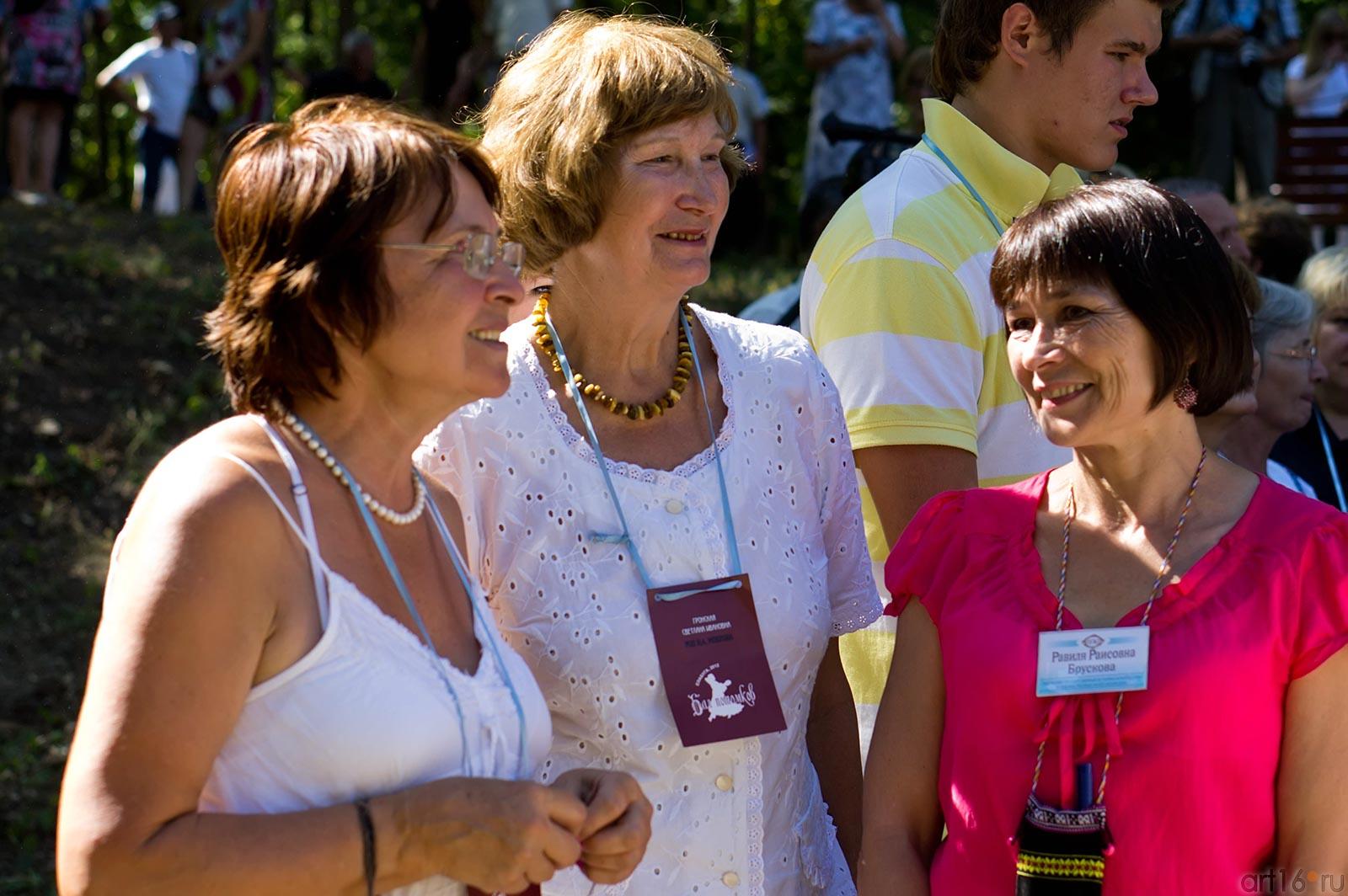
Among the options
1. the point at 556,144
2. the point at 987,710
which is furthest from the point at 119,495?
the point at 987,710

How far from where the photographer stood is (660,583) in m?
2.46

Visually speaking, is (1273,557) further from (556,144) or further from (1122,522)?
(556,144)

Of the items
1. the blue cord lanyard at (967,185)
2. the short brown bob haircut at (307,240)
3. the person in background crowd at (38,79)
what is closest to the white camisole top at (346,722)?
the short brown bob haircut at (307,240)

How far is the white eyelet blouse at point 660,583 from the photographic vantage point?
240 cm

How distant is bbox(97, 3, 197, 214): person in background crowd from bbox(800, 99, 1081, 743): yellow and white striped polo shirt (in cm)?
1038

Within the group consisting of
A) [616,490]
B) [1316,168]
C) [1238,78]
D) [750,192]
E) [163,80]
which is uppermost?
[616,490]

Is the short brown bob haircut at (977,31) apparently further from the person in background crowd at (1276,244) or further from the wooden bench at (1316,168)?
the wooden bench at (1316,168)

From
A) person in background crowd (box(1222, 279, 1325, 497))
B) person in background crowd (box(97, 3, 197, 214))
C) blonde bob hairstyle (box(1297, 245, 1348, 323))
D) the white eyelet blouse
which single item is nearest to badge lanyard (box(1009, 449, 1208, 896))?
the white eyelet blouse

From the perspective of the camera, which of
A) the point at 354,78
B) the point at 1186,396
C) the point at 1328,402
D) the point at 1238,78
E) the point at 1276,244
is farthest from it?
the point at 1238,78

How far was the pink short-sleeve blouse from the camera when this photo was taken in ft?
6.89

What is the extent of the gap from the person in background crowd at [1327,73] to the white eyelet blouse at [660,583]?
9.67 metres

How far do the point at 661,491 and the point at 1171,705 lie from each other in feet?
2.81

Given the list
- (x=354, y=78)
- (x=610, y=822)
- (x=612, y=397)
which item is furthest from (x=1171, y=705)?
(x=354, y=78)

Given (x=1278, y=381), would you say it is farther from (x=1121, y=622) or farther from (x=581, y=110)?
(x=581, y=110)
